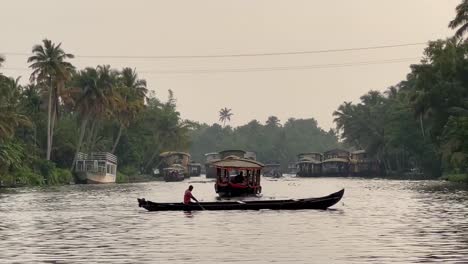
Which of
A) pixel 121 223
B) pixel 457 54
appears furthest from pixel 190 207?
pixel 457 54

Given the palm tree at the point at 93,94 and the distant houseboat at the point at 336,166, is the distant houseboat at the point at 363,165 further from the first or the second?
the palm tree at the point at 93,94

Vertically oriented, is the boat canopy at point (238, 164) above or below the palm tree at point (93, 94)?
below

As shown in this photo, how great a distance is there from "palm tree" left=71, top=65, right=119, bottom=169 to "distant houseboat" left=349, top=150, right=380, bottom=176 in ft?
225

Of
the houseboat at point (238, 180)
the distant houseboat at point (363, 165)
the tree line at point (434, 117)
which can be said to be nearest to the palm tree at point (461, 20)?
the tree line at point (434, 117)

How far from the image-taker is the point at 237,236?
94.0 ft

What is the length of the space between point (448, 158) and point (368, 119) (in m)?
80.1

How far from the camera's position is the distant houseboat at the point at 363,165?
528ft

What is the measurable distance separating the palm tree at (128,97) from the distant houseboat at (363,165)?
5491cm

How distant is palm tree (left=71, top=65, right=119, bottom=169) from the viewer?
10481 centimetres

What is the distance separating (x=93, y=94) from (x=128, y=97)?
15641 millimetres

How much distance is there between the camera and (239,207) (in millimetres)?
41750

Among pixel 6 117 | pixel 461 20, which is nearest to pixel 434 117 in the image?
pixel 461 20

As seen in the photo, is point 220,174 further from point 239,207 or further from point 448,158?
point 448,158

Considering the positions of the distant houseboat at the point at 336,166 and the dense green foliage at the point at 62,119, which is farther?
the distant houseboat at the point at 336,166
